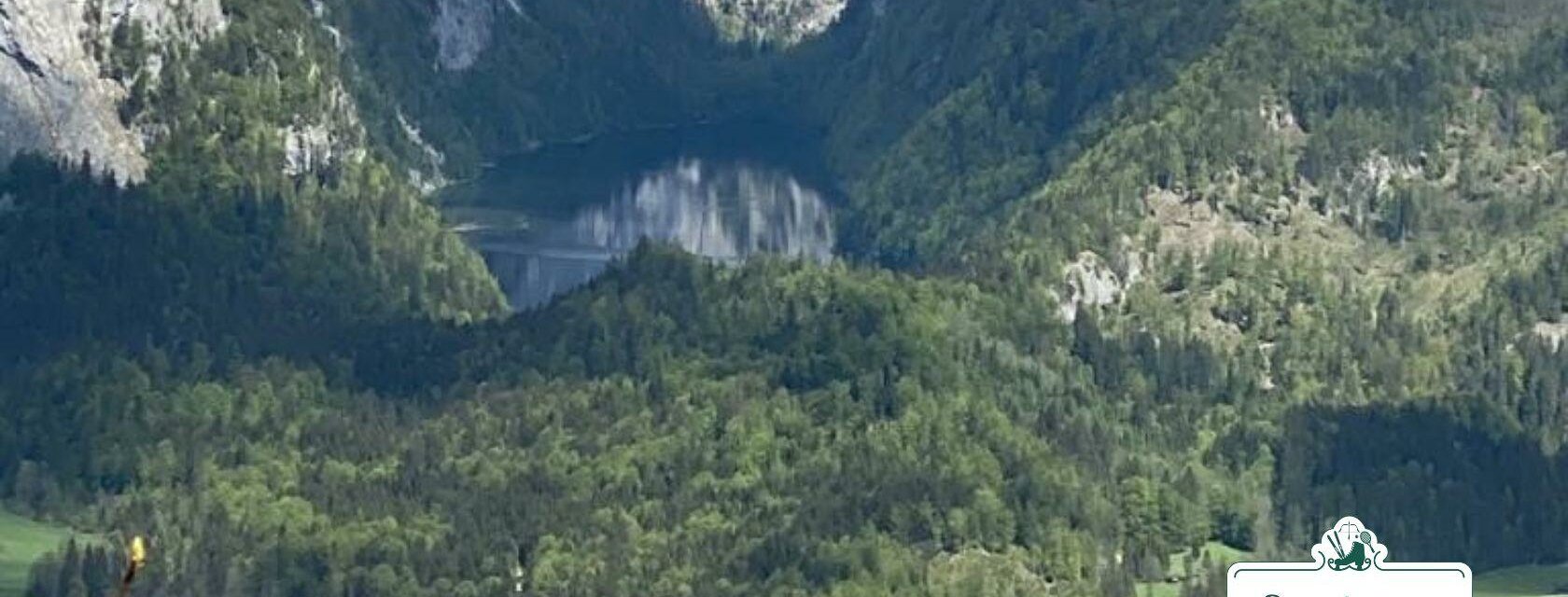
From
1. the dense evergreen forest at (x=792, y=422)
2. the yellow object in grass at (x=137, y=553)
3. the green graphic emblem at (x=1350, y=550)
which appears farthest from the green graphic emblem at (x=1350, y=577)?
the dense evergreen forest at (x=792, y=422)

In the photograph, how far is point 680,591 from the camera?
431 ft

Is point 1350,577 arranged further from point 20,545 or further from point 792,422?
point 792,422

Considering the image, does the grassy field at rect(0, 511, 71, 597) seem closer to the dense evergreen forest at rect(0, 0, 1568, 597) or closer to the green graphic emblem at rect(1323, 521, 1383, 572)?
the dense evergreen forest at rect(0, 0, 1568, 597)

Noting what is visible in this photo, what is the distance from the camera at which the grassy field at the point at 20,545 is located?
138m

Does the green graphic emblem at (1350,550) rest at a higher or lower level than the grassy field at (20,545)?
higher

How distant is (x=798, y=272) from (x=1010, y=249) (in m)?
18.4

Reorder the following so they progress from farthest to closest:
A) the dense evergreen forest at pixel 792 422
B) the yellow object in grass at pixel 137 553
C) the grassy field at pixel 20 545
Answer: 1. the dense evergreen forest at pixel 792 422
2. the grassy field at pixel 20 545
3. the yellow object in grass at pixel 137 553

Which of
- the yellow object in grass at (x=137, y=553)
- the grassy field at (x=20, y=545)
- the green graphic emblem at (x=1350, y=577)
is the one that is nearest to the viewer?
the yellow object in grass at (x=137, y=553)

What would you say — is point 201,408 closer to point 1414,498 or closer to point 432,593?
point 432,593

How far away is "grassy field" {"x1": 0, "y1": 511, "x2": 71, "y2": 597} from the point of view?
138m

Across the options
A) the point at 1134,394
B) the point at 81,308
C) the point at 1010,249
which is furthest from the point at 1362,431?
the point at 81,308

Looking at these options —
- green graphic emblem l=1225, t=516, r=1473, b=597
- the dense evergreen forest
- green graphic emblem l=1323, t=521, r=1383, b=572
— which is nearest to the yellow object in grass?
green graphic emblem l=1225, t=516, r=1473, b=597

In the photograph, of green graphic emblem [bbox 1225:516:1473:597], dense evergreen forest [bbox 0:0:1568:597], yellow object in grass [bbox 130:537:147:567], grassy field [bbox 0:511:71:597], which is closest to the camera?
yellow object in grass [bbox 130:537:147:567]

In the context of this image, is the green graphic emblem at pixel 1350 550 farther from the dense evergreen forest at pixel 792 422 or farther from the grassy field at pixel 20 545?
the grassy field at pixel 20 545
